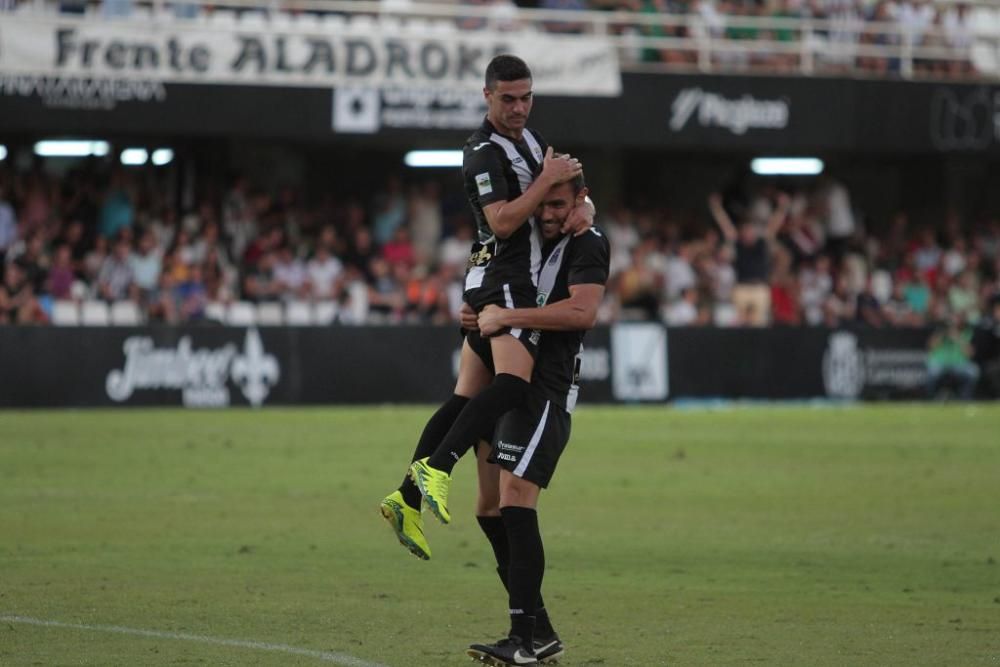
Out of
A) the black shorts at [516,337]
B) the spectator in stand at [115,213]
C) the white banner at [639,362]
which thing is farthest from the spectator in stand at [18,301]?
the black shorts at [516,337]

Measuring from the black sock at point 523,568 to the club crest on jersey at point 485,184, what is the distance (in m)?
1.34

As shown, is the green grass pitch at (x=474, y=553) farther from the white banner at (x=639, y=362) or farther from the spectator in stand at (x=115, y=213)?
the white banner at (x=639, y=362)

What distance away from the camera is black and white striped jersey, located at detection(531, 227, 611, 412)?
24.5 ft

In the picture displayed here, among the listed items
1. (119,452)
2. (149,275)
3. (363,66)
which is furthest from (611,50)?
(119,452)

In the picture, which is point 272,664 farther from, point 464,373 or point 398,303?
point 398,303

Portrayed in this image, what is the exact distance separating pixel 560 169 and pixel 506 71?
486mm

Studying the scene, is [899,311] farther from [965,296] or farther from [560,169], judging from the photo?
[560,169]

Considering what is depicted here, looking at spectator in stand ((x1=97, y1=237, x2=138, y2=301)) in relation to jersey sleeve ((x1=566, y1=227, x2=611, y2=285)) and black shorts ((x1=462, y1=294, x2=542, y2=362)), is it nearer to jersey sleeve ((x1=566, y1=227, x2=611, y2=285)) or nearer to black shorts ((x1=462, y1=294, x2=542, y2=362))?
black shorts ((x1=462, y1=294, x2=542, y2=362))

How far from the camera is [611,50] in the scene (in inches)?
1133

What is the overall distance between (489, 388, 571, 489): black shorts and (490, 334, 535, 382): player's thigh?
98mm

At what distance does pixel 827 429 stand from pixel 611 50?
9.40 metres

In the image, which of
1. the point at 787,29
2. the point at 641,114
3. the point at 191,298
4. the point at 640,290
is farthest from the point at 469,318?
the point at 787,29

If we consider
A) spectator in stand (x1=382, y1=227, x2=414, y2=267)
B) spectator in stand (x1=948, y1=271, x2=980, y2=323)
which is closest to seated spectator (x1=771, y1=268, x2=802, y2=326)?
spectator in stand (x1=948, y1=271, x2=980, y2=323)

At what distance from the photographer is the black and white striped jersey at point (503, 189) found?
24.7 ft
